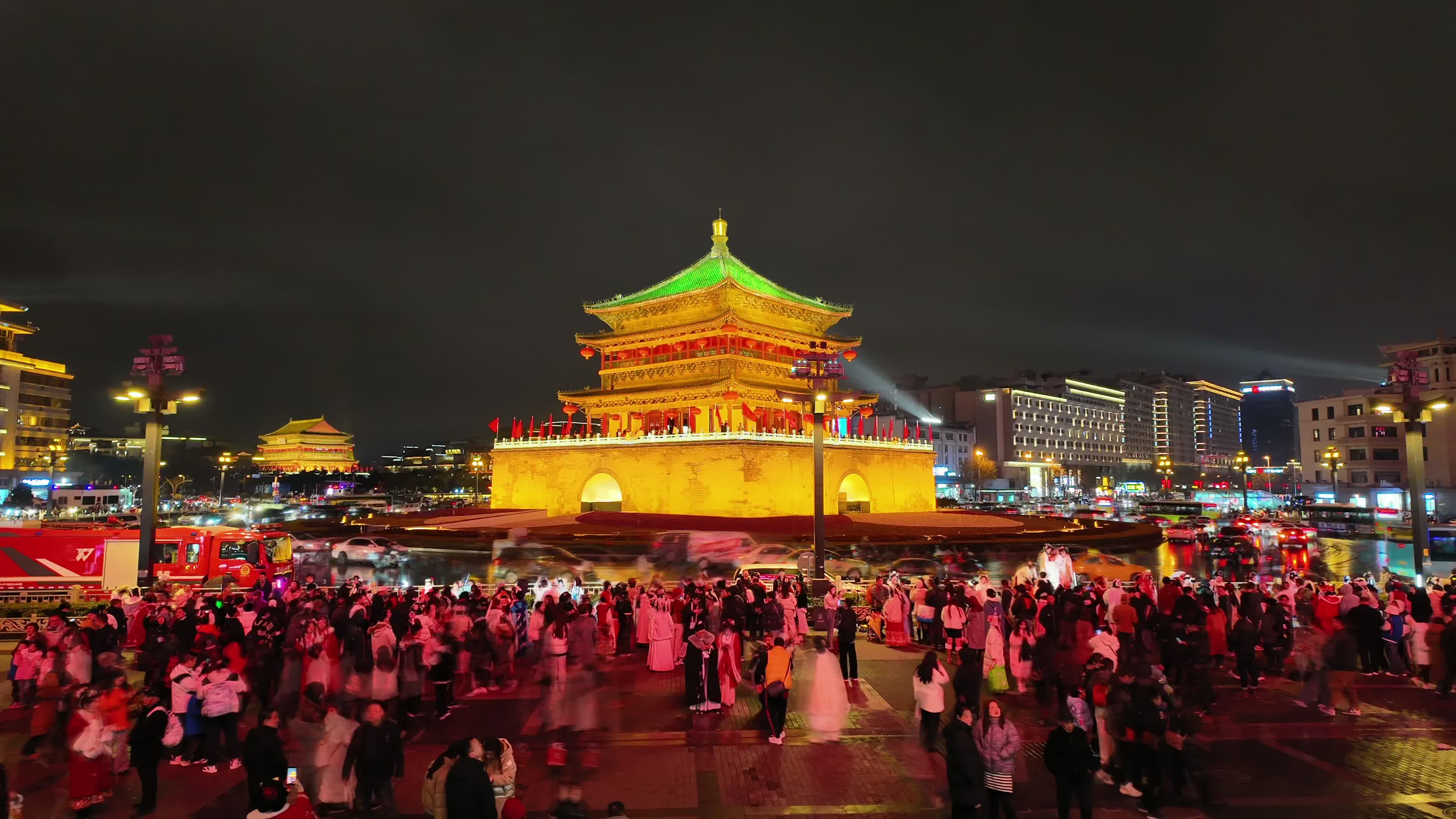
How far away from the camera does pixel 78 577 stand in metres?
19.0

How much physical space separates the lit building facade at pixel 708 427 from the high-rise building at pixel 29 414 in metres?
43.4

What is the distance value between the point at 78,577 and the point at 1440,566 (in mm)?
41126

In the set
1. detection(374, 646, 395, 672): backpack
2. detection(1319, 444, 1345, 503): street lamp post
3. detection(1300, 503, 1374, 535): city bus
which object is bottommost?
detection(374, 646, 395, 672): backpack

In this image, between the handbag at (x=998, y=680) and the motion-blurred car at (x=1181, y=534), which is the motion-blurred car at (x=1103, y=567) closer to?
the motion-blurred car at (x=1181, y=534)

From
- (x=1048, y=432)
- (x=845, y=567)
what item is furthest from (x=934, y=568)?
(x=1048, y=432)

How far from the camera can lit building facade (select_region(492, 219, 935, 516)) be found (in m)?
38.8

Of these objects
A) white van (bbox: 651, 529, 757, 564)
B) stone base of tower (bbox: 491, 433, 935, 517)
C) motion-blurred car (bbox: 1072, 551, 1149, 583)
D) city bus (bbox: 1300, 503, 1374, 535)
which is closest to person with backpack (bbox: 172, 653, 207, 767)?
motion-blurred car (bbox: 1072, 551, 1149, 583)

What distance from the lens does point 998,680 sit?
1159 cm

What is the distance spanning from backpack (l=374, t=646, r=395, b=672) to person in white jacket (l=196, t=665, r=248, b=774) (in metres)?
1.31

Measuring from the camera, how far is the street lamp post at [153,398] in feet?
56.1

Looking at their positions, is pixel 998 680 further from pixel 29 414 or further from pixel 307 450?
pixel 307 450

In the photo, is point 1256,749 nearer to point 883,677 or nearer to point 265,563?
point 883,677

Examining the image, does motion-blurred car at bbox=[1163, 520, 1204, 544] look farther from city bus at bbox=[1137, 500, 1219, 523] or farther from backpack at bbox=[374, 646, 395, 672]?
backpack at bbox=[374, 646, 395, 672]

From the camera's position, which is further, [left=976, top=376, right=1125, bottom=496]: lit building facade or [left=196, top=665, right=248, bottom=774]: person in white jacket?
[left=976, top=376, right=1125, bottom=496]: lit building facade
